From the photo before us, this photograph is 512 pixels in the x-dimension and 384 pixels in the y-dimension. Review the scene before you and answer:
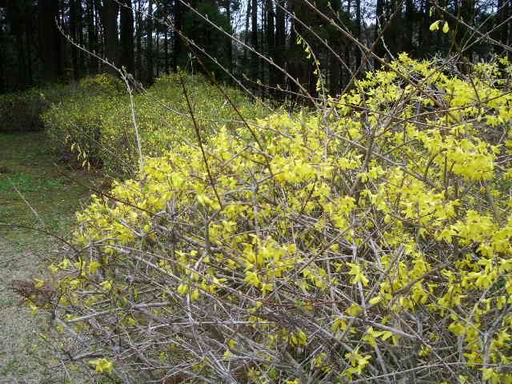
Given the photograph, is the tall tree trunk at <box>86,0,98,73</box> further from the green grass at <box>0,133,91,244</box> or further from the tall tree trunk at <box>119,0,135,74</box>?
the green grass at <box>0,133,91,244</box>

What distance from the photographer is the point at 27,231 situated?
6516 millimetres

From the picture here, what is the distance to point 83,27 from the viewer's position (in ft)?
99.2

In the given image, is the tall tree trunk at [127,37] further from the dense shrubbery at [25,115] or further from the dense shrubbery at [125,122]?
the dense shrubbery at [125,122]

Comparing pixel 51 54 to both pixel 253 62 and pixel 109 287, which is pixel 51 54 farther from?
pixel 109 287

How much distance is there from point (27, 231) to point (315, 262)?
16.2 ft

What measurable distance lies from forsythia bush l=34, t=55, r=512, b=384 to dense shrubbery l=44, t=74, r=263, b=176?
2704mm

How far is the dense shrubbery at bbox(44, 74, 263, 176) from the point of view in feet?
20.2

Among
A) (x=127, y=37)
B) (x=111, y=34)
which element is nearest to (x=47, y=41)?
(x=127, y=37)

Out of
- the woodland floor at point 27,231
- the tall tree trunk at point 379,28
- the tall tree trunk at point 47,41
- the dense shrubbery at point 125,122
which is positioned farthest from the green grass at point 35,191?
the tall tree trunk at point 47,41

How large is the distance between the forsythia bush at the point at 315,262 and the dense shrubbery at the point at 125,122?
106 inches

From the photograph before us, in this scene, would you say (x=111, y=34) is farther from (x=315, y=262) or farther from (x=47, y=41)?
(x=315, y=262)

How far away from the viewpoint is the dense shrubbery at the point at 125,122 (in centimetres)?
615

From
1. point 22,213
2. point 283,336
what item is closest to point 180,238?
point 283,336

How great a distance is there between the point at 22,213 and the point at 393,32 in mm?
14188
